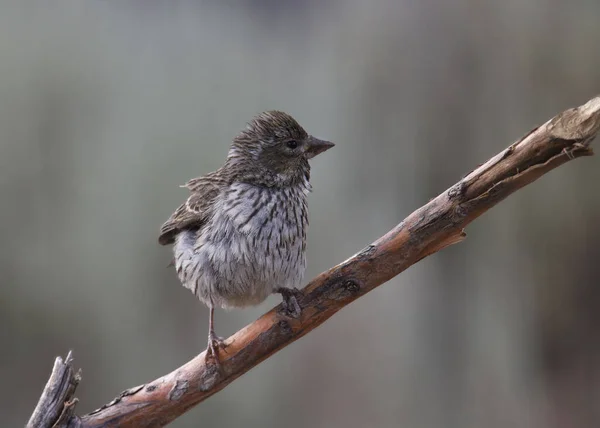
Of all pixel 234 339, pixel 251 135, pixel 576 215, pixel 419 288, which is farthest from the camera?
pixel 419 288

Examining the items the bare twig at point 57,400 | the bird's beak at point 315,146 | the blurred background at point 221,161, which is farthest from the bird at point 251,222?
the blurred background at point 221,161

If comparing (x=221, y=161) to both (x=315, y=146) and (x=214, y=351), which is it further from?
(x=214, y=351)

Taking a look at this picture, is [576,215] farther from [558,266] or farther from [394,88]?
[394,88]

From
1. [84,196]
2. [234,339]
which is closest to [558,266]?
[234,339]

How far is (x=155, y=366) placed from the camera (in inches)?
178

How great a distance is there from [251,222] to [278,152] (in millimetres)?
352

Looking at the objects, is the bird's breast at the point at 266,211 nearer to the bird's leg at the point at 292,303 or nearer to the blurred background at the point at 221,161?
the bird's leg at the point at 292,303

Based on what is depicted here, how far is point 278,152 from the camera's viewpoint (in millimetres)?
2912

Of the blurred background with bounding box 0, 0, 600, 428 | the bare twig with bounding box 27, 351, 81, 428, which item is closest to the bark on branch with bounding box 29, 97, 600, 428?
the bare twig with bounding box 27, 351, 81, 428

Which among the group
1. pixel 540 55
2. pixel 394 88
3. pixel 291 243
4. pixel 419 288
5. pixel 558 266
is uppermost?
pixel 394 88

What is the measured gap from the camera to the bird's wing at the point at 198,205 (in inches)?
114

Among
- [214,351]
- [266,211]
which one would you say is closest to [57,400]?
[214,351]

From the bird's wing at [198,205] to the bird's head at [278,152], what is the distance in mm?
125

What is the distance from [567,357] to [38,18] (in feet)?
13.3
